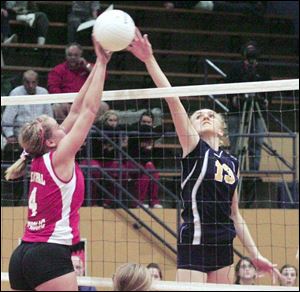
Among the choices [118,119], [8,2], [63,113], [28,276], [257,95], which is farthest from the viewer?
[8,2]

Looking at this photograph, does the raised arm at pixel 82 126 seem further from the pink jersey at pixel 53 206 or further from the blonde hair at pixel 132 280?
the blonde hair at pixel 132 280

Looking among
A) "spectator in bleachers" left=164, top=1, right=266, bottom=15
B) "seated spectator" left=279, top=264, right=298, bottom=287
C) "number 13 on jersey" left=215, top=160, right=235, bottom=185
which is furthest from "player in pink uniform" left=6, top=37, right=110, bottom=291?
"spectator in bleachers" left=164, top=1, right=266, bottom=15

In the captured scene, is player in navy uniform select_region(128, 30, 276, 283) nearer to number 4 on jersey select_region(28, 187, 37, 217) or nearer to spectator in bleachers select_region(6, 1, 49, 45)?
number 4 on jersey select_region(28, 187, 37, 217)

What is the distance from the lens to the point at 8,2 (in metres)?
13.6

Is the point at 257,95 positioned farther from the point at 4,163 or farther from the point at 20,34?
the point at 20,34

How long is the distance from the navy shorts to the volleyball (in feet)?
3.84

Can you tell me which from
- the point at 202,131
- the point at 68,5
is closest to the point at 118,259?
the point at 202,131

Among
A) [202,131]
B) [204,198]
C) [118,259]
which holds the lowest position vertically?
[118,259]

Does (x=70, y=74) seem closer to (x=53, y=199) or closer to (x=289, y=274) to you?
(x=289, y=274)

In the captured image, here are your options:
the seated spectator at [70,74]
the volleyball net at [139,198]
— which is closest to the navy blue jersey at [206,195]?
the volleyball net at [139,198]

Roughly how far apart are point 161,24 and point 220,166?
924 centimetres

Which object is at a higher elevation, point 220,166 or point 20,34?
point 20,34

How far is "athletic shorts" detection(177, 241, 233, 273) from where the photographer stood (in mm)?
5844

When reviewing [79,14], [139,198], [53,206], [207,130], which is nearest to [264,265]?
[207,130]
